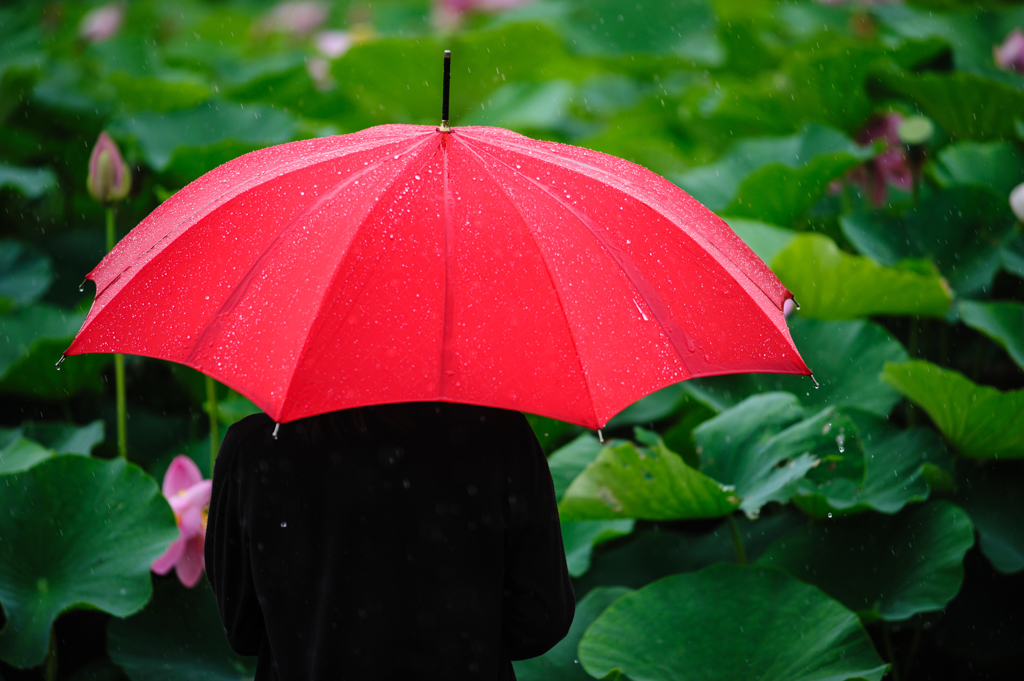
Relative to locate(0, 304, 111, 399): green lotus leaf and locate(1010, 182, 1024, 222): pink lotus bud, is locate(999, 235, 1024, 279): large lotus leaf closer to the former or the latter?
locate(1010, 182, 1024, 222): pink lotus bud

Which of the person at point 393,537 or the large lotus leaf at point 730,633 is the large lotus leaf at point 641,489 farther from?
the person at point 393,537

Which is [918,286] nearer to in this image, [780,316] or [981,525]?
[981,525]

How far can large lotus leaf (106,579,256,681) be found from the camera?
1.35m

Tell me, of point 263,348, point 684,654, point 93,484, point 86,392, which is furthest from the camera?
point 86,392

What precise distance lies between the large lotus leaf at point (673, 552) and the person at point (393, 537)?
30.3 inches

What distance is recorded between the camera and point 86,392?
6.44 feet

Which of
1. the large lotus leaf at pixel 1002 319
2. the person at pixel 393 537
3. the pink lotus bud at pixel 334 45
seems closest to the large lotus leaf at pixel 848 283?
the large lotus leaf at pixel 1002 319

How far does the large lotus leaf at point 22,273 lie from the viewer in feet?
6.89

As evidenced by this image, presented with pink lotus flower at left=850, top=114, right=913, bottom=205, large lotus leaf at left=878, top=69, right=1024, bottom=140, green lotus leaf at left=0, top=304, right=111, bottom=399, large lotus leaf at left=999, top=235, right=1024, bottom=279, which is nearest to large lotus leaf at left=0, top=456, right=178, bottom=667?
green lotus leaf at left=0, top=304, right=111, bottom=399

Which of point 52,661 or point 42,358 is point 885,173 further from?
point 52,661

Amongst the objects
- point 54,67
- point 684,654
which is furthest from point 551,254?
point 54,67

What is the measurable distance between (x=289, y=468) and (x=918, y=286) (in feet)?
4.27

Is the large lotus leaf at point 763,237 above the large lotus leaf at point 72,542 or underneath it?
above

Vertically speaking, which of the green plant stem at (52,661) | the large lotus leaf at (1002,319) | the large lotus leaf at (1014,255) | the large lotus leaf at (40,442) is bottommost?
the green plant stem at (52,661)
